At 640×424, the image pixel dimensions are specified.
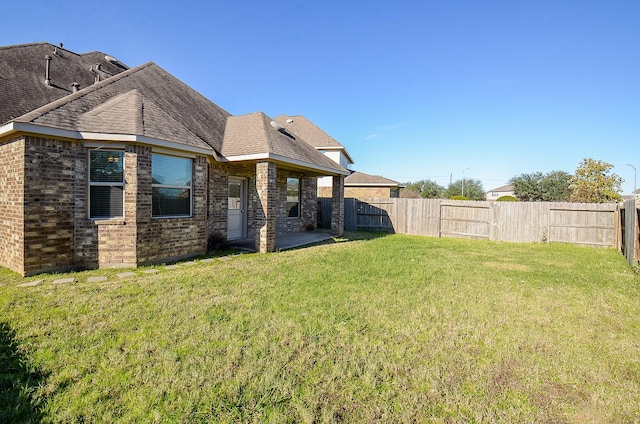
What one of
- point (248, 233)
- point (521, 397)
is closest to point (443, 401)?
point (521, 397)

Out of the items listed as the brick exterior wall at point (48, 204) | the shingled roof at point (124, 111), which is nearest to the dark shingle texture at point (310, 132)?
the shingled roof at point (124, 111)

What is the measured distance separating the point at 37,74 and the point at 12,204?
247 inches

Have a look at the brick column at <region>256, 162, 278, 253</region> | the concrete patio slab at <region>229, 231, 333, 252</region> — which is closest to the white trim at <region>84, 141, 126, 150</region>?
the brick column at <region>256, 162, 278, 253</region>

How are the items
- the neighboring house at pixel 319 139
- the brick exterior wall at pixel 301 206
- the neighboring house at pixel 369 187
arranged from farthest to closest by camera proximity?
the neighboring house at pixel 369 187 → the neighboring house at pixel 319 139 → the brick exterior wall at pixel 301 206

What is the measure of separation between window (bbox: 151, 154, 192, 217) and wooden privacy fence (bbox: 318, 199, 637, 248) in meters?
10.5

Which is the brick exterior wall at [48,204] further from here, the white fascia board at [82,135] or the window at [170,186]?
the window at [170,186]

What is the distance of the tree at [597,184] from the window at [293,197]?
28664 mm

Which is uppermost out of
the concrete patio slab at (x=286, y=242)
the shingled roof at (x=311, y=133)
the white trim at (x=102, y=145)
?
the shingled roof at (x=311, y=133)

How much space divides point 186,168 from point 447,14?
1042cm

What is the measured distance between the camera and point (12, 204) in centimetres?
618

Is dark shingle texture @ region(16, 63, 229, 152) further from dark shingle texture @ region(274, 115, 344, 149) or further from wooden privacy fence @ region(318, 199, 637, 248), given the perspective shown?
dark shingle texture @ region(274, 115, 344, 149)

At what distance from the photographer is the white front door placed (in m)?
10.8

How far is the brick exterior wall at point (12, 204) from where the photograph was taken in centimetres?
595

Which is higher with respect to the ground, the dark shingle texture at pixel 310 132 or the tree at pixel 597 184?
the dark shingle texture at pixel 310 132
